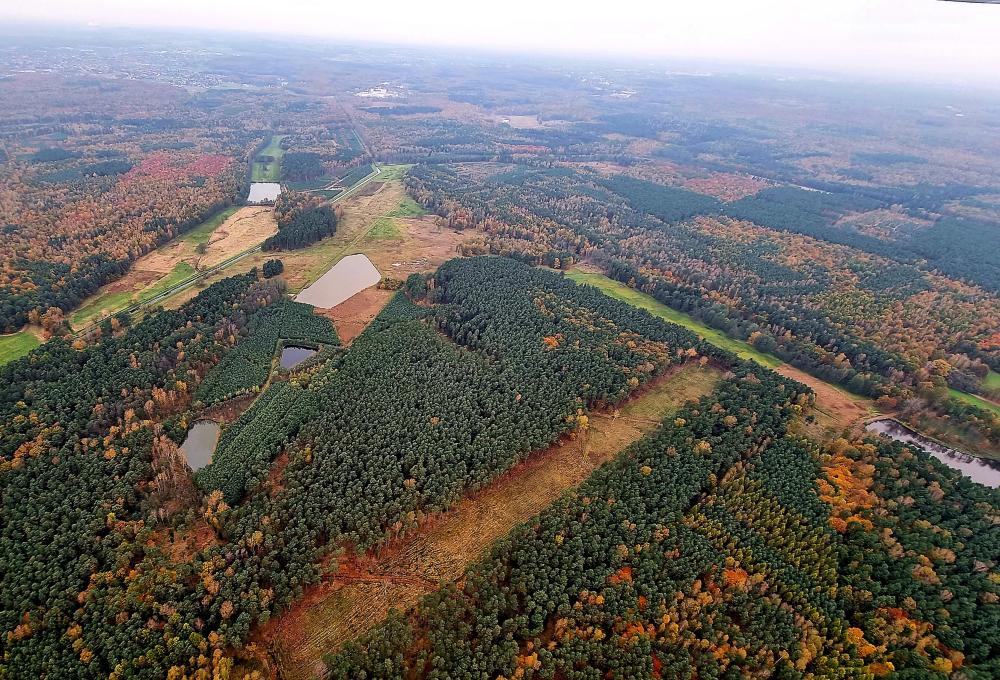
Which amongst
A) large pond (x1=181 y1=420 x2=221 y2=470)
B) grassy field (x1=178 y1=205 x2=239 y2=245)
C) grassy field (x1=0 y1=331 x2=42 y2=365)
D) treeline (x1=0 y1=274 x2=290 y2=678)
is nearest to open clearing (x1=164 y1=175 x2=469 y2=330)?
grassy field (x1=178 y1=205 x2=239 y2=245)

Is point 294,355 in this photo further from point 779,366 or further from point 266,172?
point 266,172

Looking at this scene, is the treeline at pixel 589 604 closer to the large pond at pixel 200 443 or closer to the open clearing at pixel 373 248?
the large pond at pixel 200 443

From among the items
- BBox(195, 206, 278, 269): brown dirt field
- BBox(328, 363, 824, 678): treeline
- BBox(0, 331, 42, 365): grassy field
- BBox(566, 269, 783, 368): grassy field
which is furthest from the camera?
BBox(195, 206, 278, 269): brown dirt field

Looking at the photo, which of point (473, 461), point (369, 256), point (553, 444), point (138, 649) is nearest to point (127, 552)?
point (138, 649)

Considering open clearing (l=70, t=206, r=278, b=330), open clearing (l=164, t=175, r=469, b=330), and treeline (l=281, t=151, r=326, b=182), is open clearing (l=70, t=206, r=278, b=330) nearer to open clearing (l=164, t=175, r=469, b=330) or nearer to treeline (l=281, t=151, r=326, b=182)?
open clearing (l=164, t=175, r=469, b=330)

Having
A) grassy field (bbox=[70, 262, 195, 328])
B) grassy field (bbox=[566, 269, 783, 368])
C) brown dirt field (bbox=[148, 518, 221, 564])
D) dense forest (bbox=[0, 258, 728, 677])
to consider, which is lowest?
grassy field (bbox=[566, 269, 783, 368])

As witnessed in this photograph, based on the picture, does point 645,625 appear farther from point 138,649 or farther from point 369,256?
point 369,256
